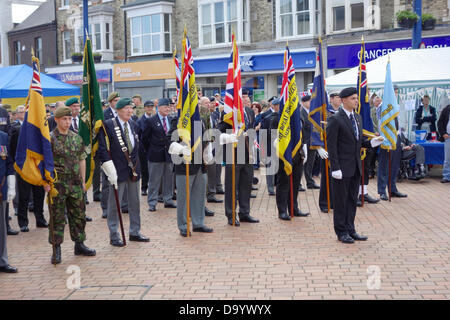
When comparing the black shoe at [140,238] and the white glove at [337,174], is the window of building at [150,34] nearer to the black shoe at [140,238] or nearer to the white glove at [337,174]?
the black shoe at [140,238]

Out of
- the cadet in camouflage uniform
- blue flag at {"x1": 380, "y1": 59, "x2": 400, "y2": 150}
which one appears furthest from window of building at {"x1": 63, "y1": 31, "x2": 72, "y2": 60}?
the cadet in camouflage uniform

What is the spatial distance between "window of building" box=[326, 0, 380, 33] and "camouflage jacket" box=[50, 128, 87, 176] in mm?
19519

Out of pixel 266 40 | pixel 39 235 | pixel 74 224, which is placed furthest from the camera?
pixel 266 40

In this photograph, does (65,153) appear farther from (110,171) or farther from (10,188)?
(10,188)

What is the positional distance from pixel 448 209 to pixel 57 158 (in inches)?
279

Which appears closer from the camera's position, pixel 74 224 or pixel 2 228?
pixel 2 228

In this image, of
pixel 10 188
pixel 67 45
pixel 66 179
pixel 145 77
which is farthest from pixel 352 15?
pixel 67 45

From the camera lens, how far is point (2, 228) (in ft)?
22.0

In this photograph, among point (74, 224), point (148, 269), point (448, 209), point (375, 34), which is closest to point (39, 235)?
point (74, 224)

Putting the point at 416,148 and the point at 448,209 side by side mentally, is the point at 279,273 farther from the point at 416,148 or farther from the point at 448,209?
the point at 416,148

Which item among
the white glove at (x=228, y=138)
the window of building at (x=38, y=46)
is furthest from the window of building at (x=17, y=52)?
the white glove at (x=228, y=138)

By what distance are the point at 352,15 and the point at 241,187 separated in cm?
1778

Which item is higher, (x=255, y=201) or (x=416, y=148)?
(x=416, y=148)

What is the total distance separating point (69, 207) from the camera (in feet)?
23.8
